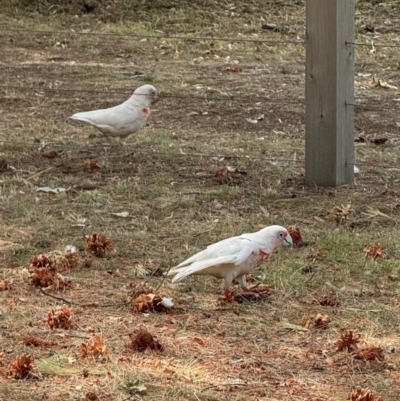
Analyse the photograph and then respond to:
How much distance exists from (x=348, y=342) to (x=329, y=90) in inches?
94.5

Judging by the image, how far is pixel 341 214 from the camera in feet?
15.8

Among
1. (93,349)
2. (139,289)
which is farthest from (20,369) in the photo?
(139,289)

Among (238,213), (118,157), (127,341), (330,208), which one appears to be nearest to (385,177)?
(330,208)

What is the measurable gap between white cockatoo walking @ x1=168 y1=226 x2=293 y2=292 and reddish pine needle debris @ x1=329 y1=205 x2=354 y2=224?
1.02 m

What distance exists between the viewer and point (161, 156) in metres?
6.27

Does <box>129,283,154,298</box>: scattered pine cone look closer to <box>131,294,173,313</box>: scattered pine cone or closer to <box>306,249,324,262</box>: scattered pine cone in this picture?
<box>131,294,173,313</box>: scattered pine cone

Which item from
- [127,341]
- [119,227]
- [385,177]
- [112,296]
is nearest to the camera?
[127,341]

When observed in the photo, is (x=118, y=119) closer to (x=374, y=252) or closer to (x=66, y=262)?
(x=66, y=262)

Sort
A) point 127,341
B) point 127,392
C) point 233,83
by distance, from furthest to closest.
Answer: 1. point 233,83
2. point 127,341
3. point 127,392

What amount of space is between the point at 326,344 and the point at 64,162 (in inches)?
128

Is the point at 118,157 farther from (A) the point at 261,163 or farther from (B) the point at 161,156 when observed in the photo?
(A) the point at 261,163

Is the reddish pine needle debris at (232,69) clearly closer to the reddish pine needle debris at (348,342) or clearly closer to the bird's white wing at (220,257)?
the bird's white wing at (220,257)

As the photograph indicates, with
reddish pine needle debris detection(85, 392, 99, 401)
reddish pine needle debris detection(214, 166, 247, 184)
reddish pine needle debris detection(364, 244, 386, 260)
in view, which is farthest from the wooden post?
reddish pine needle debris detection(85, 392, 99, 401)

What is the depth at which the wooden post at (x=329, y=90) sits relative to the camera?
17.3 ft
